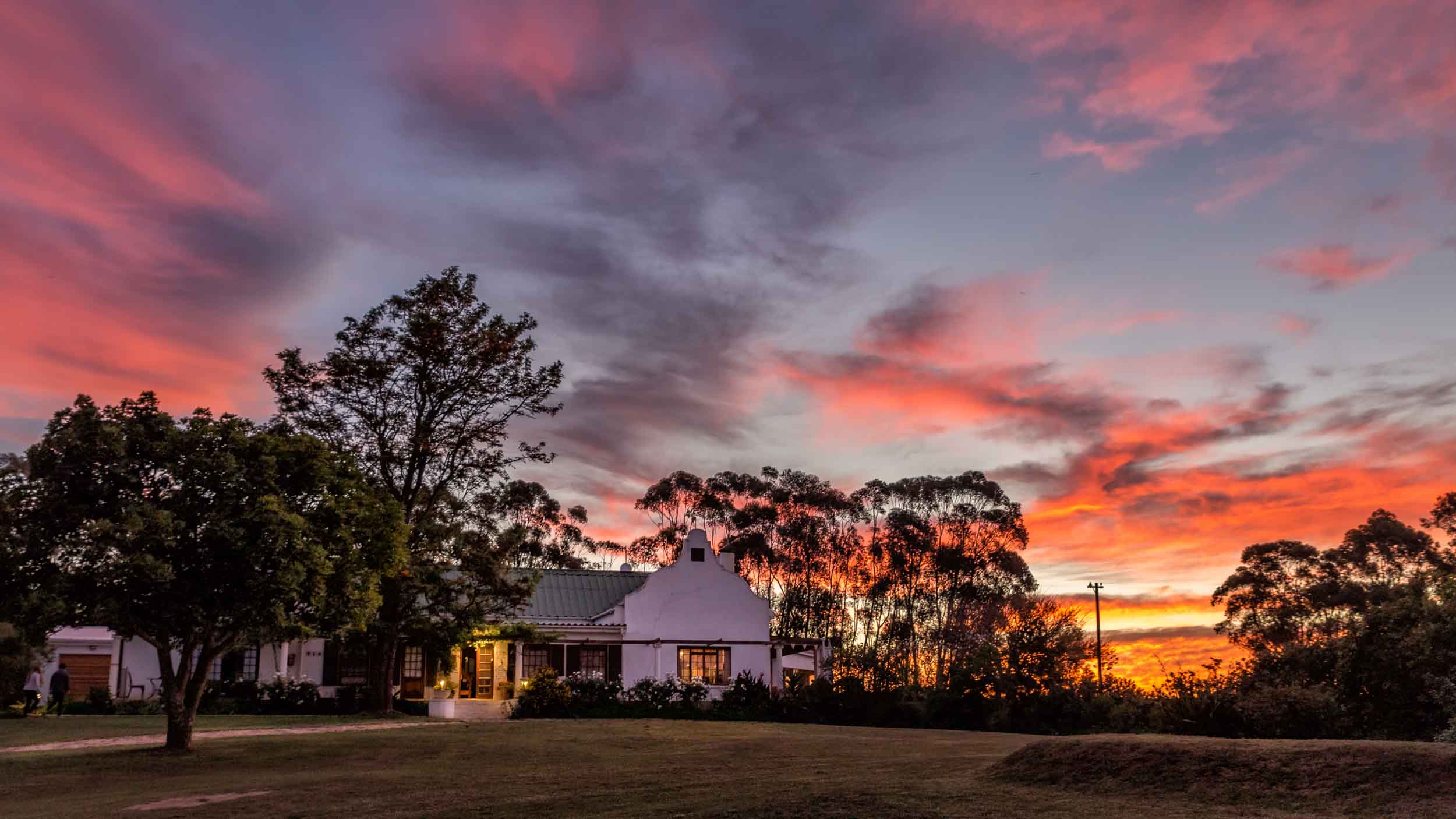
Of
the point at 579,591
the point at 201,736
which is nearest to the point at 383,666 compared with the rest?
the point at 201,736

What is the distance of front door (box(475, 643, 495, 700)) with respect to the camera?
37781 millimetres

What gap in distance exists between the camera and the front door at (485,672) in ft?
124

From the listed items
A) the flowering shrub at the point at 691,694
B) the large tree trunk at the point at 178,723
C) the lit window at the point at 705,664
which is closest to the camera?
the large tree trunk at the point at 178,723

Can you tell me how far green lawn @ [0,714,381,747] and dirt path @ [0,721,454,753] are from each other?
0.55 m

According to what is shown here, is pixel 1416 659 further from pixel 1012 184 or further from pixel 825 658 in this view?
pixel 825 658

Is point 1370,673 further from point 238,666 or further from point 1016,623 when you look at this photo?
point 238,666

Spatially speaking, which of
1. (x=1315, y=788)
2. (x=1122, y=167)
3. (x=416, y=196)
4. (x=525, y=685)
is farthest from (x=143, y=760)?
(x=1122, y=167)

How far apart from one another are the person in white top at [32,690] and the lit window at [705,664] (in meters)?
19.8

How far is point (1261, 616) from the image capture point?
54.0 m

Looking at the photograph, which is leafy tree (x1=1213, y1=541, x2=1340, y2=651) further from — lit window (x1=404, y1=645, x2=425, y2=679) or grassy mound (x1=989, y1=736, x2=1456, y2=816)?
grassy mound (x1=989, y1=736, x2=1456, y2=816)

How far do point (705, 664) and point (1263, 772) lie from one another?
3021 cm

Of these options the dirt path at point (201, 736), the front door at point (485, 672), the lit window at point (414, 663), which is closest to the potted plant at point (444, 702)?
the front door at point (485, 672)

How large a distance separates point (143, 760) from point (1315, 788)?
1807 centimetres

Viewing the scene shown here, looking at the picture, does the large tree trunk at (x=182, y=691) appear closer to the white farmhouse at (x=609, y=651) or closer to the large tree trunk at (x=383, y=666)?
the large tree trunk at (x=383, y=666)
